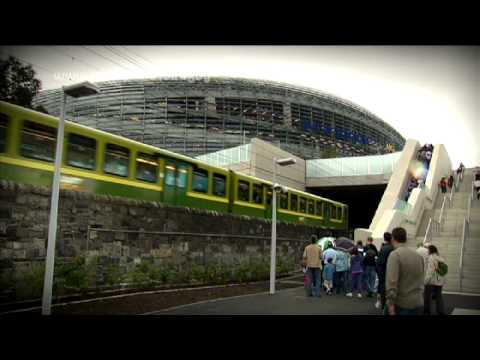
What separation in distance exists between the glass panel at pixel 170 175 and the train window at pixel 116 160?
1.64 m

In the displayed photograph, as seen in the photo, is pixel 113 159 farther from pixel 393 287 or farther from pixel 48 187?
pixel 393 287

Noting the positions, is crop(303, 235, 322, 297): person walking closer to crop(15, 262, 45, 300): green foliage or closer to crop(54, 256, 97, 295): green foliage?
crop(54, 256, 97, 295): green foliage

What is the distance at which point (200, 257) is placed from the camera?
13.3 m

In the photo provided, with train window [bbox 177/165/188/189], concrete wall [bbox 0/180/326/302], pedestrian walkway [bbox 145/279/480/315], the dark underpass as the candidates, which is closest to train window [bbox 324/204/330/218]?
the dark underpass

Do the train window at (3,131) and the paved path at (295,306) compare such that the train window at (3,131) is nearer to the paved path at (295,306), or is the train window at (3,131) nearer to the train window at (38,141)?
the train window at (38,141)

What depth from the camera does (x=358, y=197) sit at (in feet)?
111

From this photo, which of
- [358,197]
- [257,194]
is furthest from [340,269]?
[358,197]
